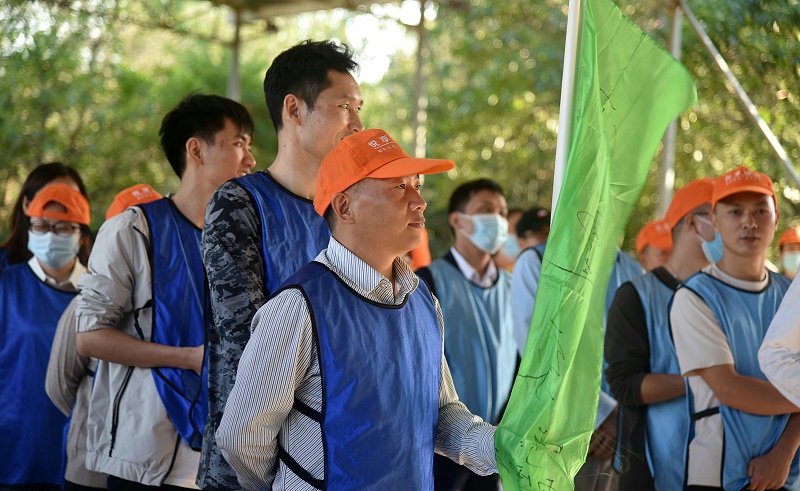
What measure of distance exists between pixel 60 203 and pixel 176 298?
71.7 inches

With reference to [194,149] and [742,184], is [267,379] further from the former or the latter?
[742,184]

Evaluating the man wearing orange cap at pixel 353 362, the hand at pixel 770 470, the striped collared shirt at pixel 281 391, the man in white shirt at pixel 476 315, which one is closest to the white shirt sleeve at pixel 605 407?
the man in white shirt at pixel 476 315

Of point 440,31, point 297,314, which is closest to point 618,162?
point 297,314

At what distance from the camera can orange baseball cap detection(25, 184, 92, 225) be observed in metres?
4.96

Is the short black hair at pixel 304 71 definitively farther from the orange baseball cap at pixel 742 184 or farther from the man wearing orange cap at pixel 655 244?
the man wearing orange cap at pixel 655 244

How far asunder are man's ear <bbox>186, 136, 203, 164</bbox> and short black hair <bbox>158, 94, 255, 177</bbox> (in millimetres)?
23

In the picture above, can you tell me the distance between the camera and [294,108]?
2986 mm

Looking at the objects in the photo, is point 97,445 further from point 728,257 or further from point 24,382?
point 728,257

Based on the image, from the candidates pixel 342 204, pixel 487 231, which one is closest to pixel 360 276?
pixel 342 204

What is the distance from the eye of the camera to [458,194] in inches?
241

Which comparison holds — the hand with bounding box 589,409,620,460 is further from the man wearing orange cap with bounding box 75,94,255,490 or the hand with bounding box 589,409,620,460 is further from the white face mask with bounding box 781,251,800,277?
the white face mask with bounding box 781,251,800,277

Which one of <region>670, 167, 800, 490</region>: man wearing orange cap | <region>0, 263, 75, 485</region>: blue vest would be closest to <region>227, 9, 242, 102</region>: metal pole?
<region>0, 263, 75, 485</region>: blue vest

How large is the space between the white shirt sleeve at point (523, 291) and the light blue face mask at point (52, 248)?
2.44 m

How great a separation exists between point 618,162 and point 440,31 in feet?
51.1
